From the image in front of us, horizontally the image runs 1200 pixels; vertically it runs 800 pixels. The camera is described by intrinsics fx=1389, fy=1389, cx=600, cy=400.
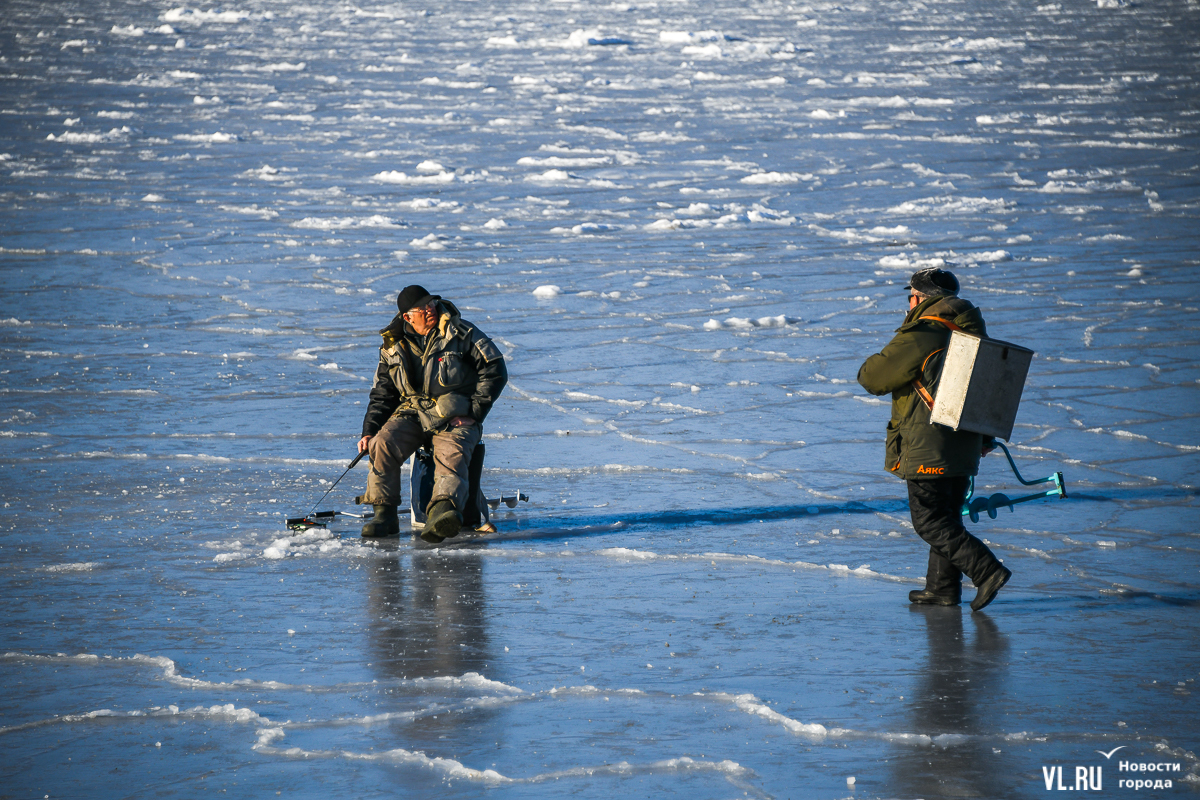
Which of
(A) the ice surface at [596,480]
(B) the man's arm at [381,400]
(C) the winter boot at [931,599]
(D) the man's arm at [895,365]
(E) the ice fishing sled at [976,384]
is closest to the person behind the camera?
(A) the ice surface at [596,480]

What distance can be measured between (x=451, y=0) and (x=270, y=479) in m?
50.9

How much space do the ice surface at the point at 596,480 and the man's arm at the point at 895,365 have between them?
92 cm

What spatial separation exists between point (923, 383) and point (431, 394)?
2.55 m

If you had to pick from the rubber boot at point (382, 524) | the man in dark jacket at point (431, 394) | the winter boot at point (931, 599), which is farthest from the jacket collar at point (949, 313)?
the rubber boot at point (382, 524)

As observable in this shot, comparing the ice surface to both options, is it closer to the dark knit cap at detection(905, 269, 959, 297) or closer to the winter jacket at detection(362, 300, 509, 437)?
the winter jacket at detection(362, 300, 509, 437)

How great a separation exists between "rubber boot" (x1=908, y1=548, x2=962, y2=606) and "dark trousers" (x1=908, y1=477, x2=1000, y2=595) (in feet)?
0.21

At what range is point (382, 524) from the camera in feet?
22.1

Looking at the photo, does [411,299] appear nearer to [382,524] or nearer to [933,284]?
[382,524]

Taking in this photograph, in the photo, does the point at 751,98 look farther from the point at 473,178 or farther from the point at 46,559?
the point at 46,559

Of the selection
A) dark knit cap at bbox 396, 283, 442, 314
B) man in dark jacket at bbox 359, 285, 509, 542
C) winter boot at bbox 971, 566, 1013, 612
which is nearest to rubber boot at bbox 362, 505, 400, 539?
man in dark jacket at bbox 359, 285, 509, 542

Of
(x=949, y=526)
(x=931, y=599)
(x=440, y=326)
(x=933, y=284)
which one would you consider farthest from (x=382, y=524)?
(x=933, y=284)

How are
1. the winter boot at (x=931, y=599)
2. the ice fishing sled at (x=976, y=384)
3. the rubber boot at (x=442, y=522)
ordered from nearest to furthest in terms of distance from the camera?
the ice fishing sled at (x=976, y=384) < the winter boot at (x=931, y=599) < the rubber boot at (x=442, y=522)

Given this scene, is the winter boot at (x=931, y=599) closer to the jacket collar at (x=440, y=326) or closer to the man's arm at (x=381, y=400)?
the jacket collar at (x=440, y=326)

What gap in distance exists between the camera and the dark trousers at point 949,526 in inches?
211
